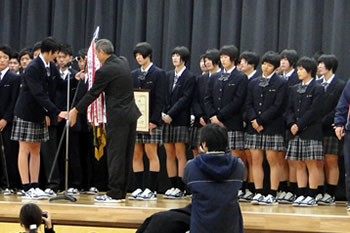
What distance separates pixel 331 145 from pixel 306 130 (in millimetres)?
438

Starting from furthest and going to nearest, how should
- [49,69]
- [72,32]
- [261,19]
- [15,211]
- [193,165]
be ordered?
[72,32] → [261,19] → [49,69] → [15,211] → [193,165]

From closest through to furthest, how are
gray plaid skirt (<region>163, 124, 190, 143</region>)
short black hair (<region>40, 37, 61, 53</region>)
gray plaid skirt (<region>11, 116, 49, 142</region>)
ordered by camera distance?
1. short black hair (<region>40, 37, 61, 53</region>)
2. gray plaid skirt (<region>11, 116, 49, 142</region>)
3. gray plaid skirt (<region>163, 124, 190, 143</region>)

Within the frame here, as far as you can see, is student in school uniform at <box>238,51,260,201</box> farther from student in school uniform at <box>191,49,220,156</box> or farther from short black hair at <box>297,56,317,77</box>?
short black hair at <box>297,56,317,77</box>

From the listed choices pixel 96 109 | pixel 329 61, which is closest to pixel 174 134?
pixel 96 109

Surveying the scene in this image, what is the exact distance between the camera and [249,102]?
7797 mm

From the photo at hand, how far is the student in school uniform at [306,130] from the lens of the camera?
7.47m

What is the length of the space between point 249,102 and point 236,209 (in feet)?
10.2

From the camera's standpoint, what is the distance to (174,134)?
8.20 metres

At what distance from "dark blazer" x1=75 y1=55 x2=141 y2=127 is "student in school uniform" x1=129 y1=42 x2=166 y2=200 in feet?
3.02

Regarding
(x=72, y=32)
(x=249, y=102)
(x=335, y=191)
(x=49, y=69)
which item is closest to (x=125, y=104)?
(x=49, y=69)

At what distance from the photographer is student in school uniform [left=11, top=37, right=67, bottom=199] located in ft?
23.8

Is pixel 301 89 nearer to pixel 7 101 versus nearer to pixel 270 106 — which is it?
pixel 270 106

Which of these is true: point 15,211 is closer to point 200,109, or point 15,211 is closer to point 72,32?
point 200,109

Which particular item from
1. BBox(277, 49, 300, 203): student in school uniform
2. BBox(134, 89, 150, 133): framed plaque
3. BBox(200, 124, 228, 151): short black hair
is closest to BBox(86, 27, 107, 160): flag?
BBox(134, 89, 150, 133): framed plaque
